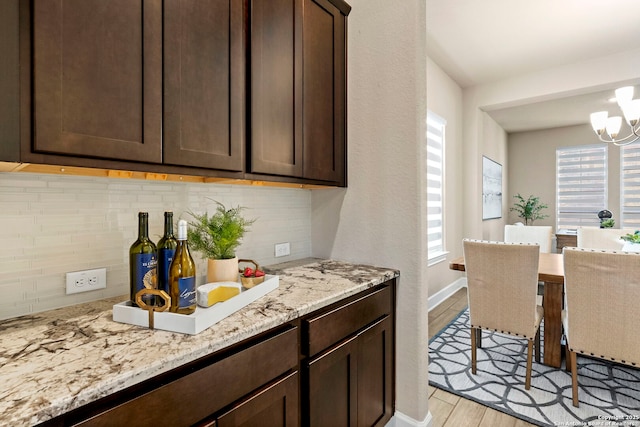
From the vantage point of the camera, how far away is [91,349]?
0.85 metres

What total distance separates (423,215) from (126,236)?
143 cm

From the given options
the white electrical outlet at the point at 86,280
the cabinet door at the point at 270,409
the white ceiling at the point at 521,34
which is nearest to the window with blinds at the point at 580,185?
the white ceiling at the point at 521,34

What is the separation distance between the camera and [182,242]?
1110mm

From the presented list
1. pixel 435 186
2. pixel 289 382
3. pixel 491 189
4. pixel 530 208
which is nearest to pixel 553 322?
pixel 435 186

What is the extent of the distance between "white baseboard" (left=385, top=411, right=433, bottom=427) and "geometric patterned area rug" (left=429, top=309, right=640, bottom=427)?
52 cm

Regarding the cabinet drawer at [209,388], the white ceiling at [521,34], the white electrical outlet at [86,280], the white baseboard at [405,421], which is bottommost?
the white baseboard at [405,421]

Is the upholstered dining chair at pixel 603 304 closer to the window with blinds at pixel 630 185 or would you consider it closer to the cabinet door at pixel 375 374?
the cabinet door at pixel 375 374

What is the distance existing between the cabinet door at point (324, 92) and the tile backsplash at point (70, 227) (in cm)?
59

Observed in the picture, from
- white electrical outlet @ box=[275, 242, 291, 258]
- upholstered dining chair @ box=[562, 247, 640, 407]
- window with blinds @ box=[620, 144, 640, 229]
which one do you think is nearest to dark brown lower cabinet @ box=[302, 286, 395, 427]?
A: white electrical outlet @ box=[275, 242, 291, 258]

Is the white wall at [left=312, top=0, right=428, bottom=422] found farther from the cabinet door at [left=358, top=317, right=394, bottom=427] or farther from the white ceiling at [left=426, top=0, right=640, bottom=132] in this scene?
the white ceiling at [left=426, top=0, right=640, bottom=132]

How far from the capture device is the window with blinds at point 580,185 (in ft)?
19.2

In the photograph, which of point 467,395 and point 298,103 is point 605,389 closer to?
point 467,395

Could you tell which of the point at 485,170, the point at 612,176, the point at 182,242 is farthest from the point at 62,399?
the point at 612,176

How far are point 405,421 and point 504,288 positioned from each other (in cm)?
117
